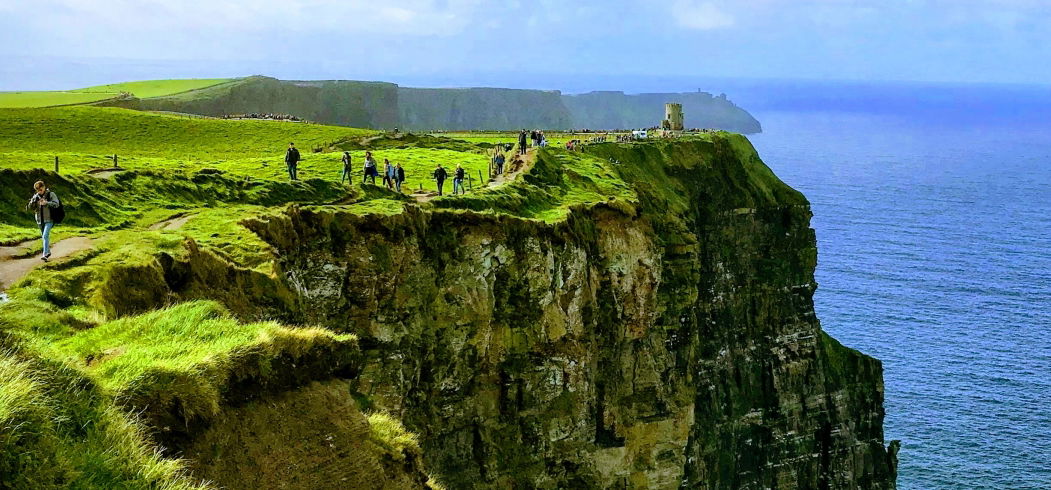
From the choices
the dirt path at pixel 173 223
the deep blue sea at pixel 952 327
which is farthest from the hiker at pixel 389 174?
the deep blue sea at pixel 952 327

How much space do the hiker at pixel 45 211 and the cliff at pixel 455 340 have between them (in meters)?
0.93

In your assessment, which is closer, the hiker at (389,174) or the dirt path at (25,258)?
the dirt path at (25,258)

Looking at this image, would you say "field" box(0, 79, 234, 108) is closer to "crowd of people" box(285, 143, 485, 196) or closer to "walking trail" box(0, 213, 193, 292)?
"crowd of people" box(285, 143, 485, 196)

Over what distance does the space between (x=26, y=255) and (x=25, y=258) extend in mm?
326

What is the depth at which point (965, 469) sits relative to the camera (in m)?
68.9

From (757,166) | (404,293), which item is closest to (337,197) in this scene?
(404,293)

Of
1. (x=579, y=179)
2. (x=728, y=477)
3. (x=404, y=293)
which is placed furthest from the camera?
(x=728, y=477)

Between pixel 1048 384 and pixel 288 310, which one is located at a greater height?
pixel 288 310

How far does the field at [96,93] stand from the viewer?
337 feet

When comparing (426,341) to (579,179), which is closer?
(426,341)

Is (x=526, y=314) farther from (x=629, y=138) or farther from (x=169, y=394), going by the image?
(x=629, y=138)

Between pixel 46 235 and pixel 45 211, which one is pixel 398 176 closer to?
pixel 45 211

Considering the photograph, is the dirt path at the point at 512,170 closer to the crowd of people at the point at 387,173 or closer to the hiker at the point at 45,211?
the crowd of people at the point at 387,173

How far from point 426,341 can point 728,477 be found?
2779 centimetres
